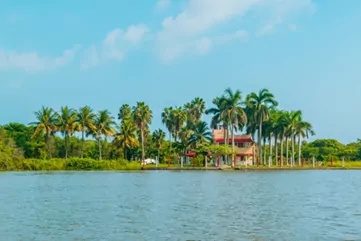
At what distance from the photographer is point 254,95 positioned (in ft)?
296

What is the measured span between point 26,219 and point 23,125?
322ft

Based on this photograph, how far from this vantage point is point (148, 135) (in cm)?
11556

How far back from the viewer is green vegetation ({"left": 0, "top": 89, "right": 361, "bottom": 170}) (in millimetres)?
87312

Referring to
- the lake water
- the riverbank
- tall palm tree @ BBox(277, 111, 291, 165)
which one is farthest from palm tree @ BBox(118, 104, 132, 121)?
the lake water

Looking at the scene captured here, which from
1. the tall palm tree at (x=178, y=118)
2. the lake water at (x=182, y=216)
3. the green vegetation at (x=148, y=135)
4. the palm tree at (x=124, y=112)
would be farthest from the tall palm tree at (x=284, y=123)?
the lake water at (x=182, y=216)

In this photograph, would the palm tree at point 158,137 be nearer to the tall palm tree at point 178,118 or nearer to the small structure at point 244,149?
the tall palm tree at point 178,118

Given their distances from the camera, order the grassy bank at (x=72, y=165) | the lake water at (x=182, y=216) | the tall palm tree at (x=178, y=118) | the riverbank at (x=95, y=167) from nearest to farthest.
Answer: the lake water at (x=182, y=216), the riverbank at (x=95, y=167), the grassy bank at (x=72, y=165), the tall palm tree at (x=178, y=118)

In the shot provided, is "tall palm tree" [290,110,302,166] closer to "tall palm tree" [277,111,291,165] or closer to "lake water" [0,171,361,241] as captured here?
"tall palm tree" [277,111,291,165]

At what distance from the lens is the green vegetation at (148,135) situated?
8731 centimetres

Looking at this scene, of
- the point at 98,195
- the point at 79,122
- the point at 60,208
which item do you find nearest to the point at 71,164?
the point at 79,122

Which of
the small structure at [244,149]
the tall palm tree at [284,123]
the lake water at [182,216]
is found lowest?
the lake water at [182,216]

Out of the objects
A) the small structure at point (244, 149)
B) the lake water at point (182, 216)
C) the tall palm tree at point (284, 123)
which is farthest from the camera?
the small structure at point (244, 149)

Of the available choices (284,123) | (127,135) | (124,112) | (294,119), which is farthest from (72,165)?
(294,119)

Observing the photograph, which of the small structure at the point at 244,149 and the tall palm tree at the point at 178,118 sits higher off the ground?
the tall palm tree at the point at 178,118
